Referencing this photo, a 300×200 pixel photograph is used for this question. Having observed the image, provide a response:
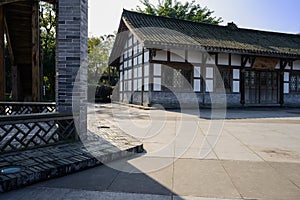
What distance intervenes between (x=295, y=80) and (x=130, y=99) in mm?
10972

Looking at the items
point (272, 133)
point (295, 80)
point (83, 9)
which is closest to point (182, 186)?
point (83, 9)

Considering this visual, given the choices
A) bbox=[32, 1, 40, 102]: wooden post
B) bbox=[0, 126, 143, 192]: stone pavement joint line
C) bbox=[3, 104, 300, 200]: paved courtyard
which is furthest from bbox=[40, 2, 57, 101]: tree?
bbox=[3, 104, 300, 200]: paved courtyard

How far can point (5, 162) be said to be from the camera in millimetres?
2828

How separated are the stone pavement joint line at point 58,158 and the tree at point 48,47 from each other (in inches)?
573

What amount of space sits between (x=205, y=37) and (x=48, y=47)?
12669mm

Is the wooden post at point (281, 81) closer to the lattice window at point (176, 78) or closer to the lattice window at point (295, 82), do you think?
the lattice window at point (295, 82)

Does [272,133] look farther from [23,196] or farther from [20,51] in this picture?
[20,51]

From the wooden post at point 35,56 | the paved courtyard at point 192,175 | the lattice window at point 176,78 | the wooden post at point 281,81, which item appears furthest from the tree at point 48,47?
the wooden post at point 281,81

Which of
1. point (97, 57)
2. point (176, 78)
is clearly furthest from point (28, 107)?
point (97, 57)

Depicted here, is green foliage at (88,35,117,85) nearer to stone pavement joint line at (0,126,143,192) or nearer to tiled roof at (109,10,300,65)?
tiled roof at (109,10,300,65)

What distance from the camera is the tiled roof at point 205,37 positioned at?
1195 centimetres

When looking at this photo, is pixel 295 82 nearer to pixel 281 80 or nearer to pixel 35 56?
pixel 281 80

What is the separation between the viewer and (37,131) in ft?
11.6

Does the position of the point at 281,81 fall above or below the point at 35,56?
below
